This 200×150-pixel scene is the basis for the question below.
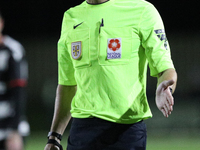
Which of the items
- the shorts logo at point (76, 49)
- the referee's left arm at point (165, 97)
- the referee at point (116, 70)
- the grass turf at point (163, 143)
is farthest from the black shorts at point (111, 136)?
the grass turf at point (163, 143)

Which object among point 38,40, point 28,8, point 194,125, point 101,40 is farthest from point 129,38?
point 28,8

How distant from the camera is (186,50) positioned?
12.0m

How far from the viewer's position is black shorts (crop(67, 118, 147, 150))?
235cm

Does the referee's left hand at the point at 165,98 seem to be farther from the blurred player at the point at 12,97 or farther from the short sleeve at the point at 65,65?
the blurred player at the point at 12,97

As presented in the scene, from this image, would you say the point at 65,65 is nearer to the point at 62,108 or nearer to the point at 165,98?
the point at 62,108

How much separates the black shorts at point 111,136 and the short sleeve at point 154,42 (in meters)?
0.38

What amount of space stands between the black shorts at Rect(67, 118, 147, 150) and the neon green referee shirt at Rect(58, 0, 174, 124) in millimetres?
42

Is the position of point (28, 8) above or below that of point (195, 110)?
above

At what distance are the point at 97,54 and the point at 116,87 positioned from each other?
26cm

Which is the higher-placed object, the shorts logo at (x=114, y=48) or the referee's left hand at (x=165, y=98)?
the shorts logo at (x=114, y=48)

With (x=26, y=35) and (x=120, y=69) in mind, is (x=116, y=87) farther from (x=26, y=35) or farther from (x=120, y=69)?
(x=26, y=35)

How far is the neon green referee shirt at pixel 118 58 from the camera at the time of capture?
2354 millimetres

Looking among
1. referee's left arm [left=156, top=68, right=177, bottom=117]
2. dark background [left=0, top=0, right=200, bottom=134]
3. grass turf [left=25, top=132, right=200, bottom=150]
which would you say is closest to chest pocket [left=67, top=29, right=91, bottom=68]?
referee's left arm [left=156, top=68, right=177, bottom=117]

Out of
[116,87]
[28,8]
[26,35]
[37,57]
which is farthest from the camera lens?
[28,8]
